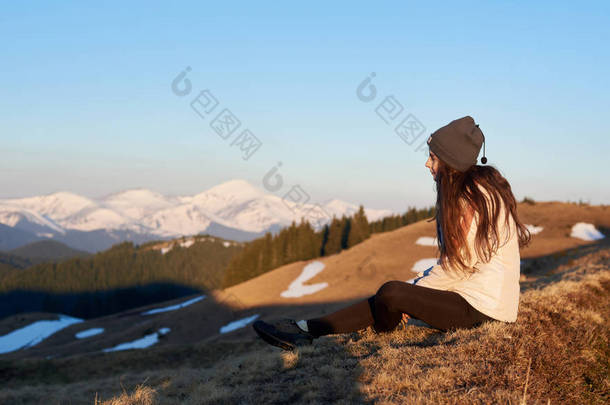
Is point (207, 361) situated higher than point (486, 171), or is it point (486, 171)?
point (486, 171)

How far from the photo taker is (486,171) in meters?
4.69

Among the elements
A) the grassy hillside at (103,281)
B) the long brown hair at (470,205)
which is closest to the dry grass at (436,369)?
the long brown hair at (470,205)

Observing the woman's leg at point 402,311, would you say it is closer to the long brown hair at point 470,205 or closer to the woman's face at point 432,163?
the long brown hair at point 470,205

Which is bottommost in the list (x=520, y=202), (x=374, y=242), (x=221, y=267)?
(x=221, y=267)

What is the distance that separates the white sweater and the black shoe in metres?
1.71

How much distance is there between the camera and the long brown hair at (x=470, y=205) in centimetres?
449

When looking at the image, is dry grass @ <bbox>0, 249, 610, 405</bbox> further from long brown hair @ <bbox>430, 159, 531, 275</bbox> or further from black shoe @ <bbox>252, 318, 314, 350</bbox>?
long brown hair @ <bbox>430, 159, 531, 275</bbox>

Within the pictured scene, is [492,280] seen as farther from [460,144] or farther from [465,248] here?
[460,144]

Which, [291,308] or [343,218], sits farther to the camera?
[343,218]

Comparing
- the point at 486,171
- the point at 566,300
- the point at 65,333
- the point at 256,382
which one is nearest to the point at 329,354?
the point at 256,382

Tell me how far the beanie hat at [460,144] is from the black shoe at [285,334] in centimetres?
286

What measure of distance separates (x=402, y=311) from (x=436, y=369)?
90cm

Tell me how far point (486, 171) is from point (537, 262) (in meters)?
34.9

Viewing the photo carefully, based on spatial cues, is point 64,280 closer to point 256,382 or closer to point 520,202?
point 520,202
